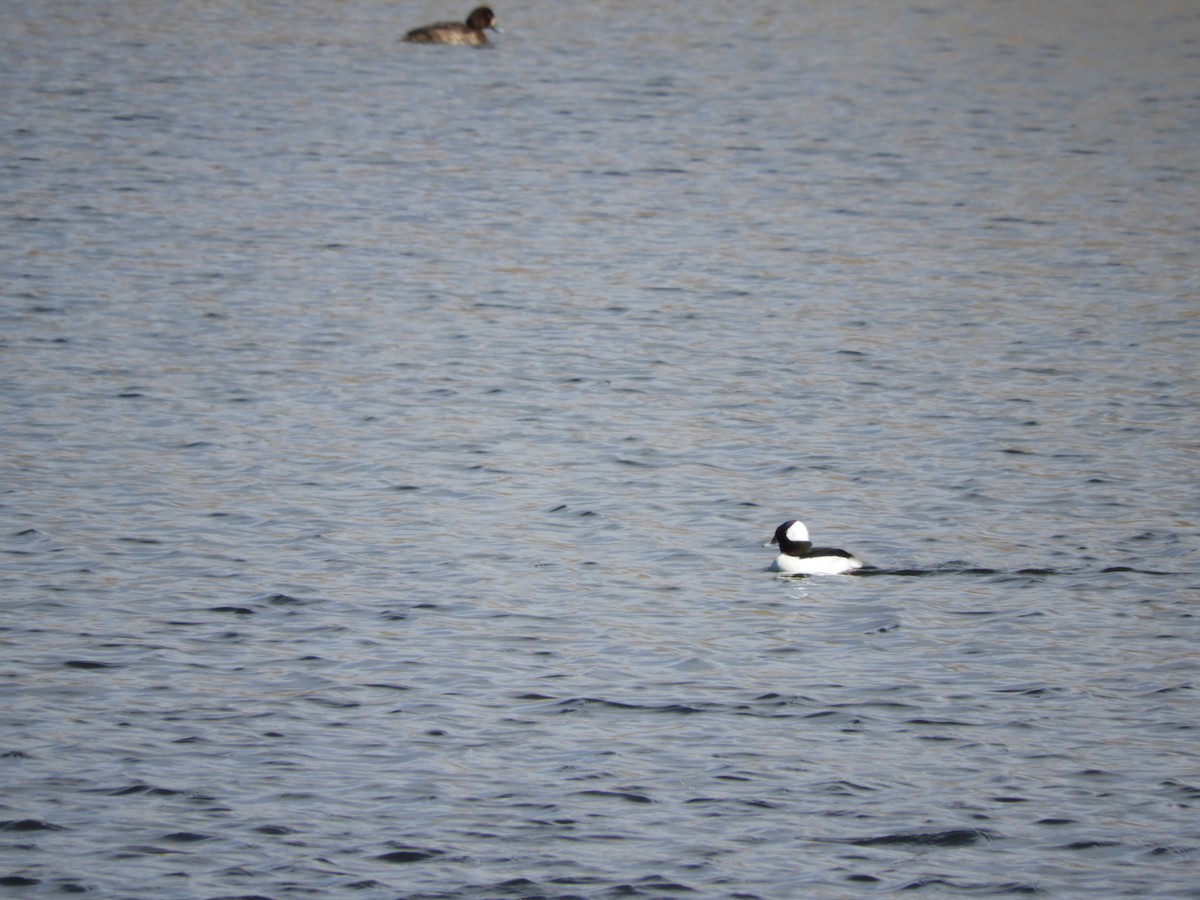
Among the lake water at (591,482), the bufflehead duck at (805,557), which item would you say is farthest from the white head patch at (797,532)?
the lake water at (591,482)

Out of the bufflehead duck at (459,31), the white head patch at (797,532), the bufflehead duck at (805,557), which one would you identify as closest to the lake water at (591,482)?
the bufflehead duck at (805,557)

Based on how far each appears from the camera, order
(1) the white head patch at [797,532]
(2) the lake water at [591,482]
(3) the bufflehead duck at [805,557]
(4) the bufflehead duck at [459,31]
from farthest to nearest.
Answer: (4) the bufflehead duck at [459,31]
(1) the white head patch at [797,532]
(3) the bufflehead duck at [805,557]
(2) the lake water at [591,482]

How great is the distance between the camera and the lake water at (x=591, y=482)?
11.6 metres

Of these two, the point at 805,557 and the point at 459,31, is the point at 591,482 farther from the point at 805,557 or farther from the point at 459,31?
the point at 459,31

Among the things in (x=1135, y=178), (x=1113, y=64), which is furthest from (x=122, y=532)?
(x=1113, y=64)

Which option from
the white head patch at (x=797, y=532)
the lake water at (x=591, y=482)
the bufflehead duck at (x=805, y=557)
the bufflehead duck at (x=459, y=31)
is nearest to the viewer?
the lake water at (x=591, y=482)

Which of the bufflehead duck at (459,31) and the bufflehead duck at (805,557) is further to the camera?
the bufflehead duck at (459,31)

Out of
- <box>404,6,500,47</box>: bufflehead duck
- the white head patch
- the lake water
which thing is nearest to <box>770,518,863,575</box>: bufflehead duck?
the white head patch

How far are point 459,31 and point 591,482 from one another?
2576cm

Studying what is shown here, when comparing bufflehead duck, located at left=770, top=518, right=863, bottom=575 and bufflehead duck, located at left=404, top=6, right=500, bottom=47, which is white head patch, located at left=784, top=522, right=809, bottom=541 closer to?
bufflehead duck, located at left=770, top=518, right=863, bottom=575

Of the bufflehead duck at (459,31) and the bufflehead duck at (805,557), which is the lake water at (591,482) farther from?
the bufflehead duck at (459,31)

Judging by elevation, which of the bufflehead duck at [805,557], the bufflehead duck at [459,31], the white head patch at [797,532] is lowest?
the bufflehead duck at [805,557]

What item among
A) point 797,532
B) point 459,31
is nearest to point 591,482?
point 797,532

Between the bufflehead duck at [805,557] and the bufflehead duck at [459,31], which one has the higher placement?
the bufflehead duck at [459,31]
